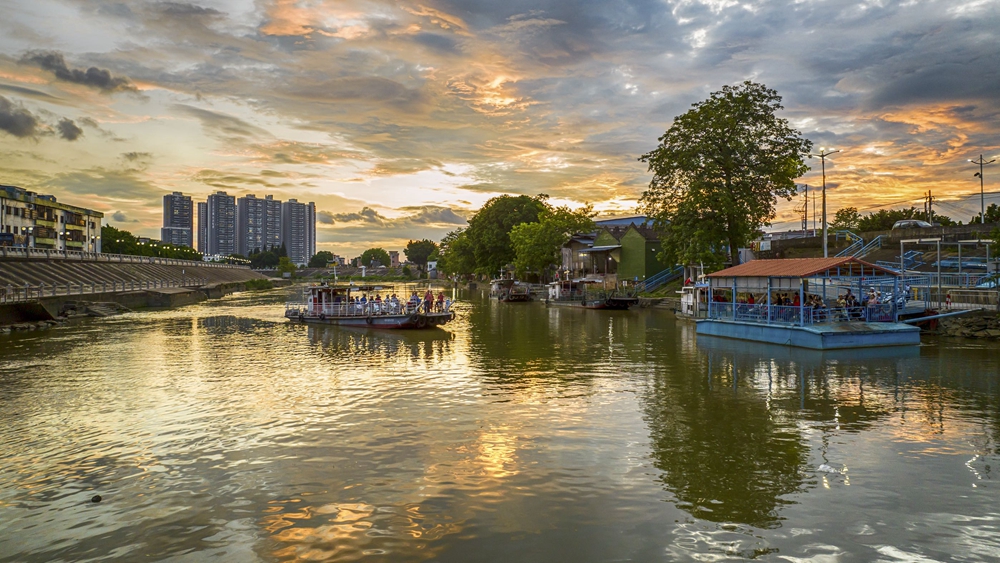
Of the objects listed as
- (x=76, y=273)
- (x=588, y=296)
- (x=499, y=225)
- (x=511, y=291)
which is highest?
(x=499, y=225)

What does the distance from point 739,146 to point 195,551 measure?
50.1 m

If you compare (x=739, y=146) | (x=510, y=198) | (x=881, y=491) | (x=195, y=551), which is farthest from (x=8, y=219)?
(x=881, y=491)

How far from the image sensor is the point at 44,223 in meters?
108

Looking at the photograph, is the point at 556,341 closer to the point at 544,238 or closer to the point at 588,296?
the point at 588,296

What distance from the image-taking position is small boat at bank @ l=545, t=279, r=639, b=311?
61625 mm

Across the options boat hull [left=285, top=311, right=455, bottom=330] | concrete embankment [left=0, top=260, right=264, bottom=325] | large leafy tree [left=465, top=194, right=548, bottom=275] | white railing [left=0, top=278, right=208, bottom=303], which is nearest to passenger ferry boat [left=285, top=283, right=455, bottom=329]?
boat hull [left=285, top=311, right=455, bottom=330]

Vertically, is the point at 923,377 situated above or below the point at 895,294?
below

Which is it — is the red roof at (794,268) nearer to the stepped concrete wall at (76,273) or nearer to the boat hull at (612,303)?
the boat hull at (612,303)

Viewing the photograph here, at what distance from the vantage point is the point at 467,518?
980 centimetres

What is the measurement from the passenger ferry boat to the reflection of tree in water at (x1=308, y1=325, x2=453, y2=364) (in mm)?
695

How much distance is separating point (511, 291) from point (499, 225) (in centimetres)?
2494

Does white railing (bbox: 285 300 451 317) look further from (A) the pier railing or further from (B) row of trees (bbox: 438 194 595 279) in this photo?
(B) row of trees (bbox: 438 194 595 279)

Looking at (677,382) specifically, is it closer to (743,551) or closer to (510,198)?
(743,551)

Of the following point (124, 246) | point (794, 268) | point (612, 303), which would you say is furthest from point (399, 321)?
point (124, 246)
